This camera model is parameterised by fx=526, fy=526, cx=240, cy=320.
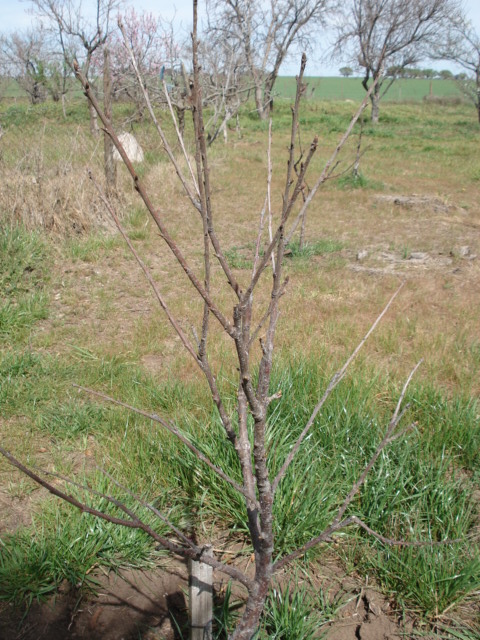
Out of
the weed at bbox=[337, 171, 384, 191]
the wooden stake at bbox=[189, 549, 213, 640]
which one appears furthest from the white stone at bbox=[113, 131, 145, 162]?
the wooden stake at bbox=[189, 549, 213, 640]

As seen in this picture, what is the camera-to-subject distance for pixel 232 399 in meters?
2.76

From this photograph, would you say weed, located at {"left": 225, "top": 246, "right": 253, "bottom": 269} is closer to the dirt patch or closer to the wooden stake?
the dirt patch

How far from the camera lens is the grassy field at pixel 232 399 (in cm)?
192

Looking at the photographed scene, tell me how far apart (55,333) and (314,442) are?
2478 mm

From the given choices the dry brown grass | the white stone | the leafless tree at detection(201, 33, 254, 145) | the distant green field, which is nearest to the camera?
the dry brown grass

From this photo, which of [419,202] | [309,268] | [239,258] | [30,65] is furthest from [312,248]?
[30,65]

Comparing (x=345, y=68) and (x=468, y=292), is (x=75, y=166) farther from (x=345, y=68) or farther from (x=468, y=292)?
(x=345, y=68)

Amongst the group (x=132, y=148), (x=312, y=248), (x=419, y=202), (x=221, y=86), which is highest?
(x=221, y=86)

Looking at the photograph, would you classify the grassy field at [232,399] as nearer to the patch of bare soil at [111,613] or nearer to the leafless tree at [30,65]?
the patch of bare soil at [111,613]

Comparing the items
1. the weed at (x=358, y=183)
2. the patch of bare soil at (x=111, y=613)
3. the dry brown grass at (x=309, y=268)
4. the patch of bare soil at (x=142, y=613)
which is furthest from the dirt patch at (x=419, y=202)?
the patch of bare soil at (x=111, y=613)

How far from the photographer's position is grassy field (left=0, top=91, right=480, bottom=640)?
6.30ft

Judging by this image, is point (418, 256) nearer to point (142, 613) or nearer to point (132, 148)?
point (142, 613)

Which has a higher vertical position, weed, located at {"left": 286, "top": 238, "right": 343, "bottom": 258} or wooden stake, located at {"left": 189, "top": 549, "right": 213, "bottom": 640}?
weed, located at {"left": 286, "top": 238, "right": 343, "bottom": 258}

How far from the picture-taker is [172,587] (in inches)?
76.7
